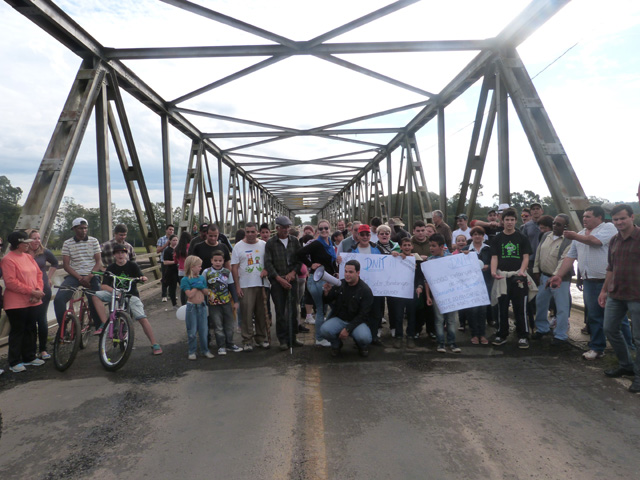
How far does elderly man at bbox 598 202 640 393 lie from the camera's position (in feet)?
13.4

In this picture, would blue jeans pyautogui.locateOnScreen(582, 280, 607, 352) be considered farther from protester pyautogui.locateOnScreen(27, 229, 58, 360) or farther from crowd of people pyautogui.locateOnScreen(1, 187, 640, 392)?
protester pyautogui.locateOnScreen(27, 229, 58, 360)

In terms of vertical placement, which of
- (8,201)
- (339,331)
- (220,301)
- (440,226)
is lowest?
(339,331)

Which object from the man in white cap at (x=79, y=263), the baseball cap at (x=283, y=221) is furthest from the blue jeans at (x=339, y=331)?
the man in white cap at (x=79, y=263)

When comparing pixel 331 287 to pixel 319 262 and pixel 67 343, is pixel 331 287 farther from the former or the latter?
pixel 67 343

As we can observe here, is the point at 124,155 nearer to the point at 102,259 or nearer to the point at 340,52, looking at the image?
the point at 102,259

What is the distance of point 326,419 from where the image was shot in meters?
3.46

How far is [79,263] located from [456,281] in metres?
5.22

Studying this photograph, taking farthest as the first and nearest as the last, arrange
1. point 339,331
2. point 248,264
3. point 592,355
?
1. point 248,264
2. point 339,331
3. point 592,355

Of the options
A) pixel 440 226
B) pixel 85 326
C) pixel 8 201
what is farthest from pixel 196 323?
pixel 8 201

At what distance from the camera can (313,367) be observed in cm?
489

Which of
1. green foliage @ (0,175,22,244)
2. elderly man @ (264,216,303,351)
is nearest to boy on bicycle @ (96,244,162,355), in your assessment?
elderly man @ (264,216,303,351)

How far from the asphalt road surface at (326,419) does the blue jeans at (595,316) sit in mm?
258

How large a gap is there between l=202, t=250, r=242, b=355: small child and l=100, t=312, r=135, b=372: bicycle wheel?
3.34 feet

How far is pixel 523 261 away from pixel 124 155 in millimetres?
7876
